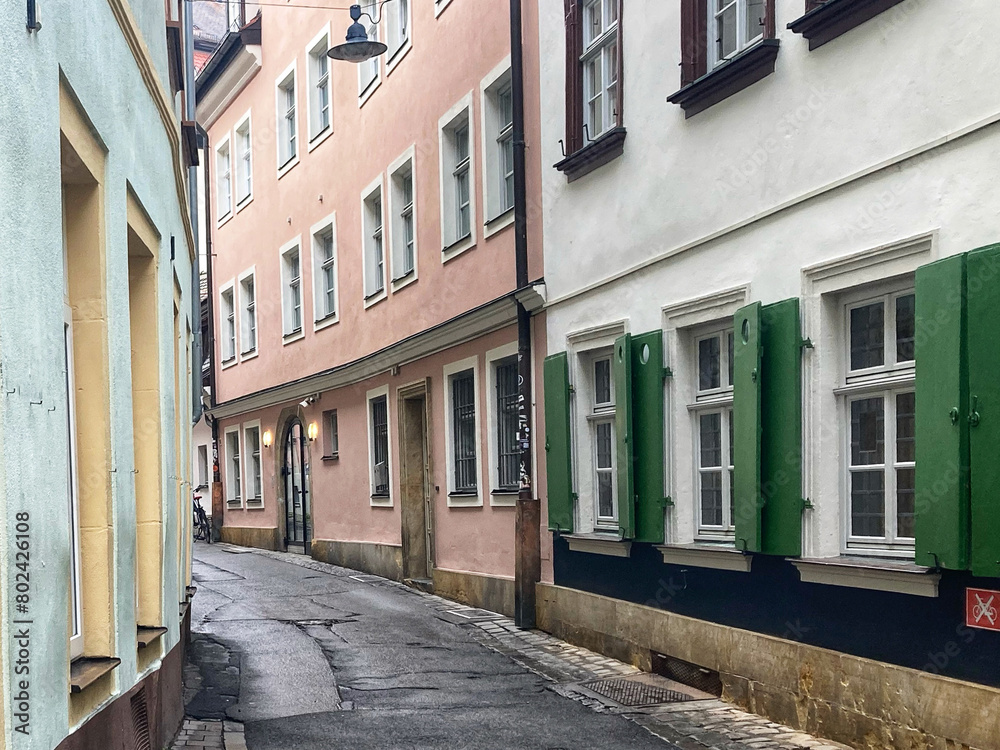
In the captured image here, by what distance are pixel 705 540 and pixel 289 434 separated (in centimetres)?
1561

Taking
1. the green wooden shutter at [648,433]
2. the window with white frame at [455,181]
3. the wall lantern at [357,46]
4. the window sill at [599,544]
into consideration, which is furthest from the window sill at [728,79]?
the window with white frame at [455,181]

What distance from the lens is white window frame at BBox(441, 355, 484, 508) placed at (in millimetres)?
15414

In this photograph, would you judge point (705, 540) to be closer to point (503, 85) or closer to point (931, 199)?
point (931, 199)

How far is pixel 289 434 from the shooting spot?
24.8 m

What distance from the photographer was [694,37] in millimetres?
10156

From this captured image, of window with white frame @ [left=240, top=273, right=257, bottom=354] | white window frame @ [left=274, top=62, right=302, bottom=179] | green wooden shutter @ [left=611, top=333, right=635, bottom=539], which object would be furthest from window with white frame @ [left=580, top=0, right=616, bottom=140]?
window with white frame @ [left=240, top=273, right=257, bottom=354]

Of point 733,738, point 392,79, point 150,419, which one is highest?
point 392,79

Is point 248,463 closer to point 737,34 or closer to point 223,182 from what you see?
point 223,182

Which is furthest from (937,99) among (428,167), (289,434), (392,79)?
(289,434)

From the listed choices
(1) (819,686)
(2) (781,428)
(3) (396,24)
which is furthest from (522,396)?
(3) (396,24)

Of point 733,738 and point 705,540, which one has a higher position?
point 705,540

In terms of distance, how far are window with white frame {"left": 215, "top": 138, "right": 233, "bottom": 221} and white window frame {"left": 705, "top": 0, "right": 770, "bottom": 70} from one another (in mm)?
19543

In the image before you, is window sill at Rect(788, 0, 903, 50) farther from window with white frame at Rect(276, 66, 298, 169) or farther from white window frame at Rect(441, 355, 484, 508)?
window with white frame at Rect(276, 66, 298, 169)

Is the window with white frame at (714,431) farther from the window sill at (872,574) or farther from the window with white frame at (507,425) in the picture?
the window with white frame at (507,425)
